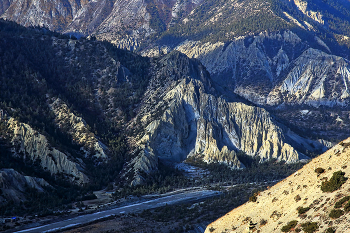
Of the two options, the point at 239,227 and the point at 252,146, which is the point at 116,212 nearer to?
the point at 239,227

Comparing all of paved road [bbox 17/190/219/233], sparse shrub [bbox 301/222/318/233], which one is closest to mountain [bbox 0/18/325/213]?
paved road [bbox 17/190/219/233]

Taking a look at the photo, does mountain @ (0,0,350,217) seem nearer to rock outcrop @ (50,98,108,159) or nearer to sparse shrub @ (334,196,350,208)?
rock outcrop @ (50,98,108,159)

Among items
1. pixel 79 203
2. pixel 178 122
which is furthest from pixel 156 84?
pixel 79 203

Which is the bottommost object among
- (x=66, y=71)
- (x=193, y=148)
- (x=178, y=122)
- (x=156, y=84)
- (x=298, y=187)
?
(x=298, y=187)

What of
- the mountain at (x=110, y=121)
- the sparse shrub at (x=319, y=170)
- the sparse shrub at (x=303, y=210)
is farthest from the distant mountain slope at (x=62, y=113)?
the sparse shrub at (x=319, y=170)

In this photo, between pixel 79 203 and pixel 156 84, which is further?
pixel 156 84

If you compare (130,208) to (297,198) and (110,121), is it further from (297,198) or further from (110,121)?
(110,121)
